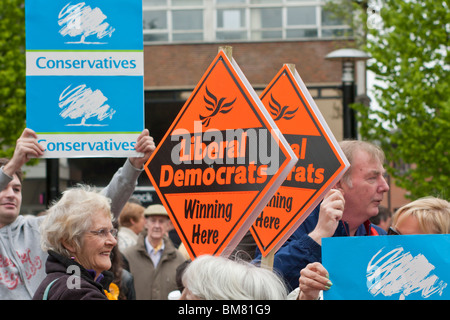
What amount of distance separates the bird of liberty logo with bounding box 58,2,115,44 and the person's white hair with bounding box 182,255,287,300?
175cm

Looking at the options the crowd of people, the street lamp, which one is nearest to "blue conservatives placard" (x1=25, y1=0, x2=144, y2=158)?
the crowd of people

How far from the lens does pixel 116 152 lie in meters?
3.88

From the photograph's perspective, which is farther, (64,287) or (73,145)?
(73,145)

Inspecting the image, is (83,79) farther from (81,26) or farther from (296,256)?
(296,256)

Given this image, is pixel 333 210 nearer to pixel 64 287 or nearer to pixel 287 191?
pixel 287 191

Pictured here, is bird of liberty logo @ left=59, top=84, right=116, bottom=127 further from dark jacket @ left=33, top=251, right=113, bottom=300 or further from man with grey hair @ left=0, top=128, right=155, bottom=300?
dark jacket @ left=33, top=251, right=113, bottom=300

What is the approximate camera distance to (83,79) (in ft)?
12.7

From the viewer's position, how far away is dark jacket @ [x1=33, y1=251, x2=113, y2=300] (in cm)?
306

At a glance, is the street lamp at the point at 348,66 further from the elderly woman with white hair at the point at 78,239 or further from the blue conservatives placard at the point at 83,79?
the elderly woman with white hair at the point at 78,239

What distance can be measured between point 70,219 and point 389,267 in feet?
4.51

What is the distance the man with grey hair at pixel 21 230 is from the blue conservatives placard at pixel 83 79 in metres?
0.15

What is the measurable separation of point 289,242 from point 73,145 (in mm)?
1135

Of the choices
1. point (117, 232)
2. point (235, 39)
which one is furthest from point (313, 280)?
point (235, 39)
